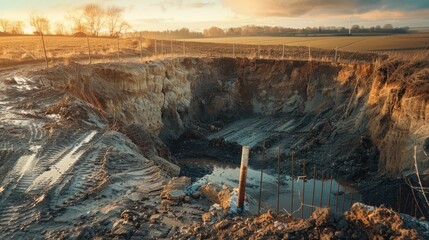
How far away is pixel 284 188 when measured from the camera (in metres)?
14.6

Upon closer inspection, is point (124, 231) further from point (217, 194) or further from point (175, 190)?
point (217, 194)

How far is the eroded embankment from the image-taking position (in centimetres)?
1508

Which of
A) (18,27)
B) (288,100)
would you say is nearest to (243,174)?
(288,100)

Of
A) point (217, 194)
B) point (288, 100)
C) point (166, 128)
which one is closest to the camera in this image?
point (217, 194)

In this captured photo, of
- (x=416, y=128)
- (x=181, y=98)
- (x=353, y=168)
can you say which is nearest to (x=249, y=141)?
(x=181, y=98)

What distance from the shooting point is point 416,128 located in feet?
45.8

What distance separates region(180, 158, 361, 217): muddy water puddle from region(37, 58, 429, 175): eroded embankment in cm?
175

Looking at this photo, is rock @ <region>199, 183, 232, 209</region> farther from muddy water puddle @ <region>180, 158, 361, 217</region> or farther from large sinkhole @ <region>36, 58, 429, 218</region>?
muddy water puddle @ <region>180, 158, 361, 217</region>

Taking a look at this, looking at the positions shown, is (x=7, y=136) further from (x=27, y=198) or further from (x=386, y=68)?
(x=386, y=68)

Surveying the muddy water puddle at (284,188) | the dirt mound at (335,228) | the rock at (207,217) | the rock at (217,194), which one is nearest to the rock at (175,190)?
the rock at (217,194)

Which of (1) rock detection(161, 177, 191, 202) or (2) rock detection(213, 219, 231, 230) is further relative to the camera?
(1) rock detection(161, 177, 191, 202)

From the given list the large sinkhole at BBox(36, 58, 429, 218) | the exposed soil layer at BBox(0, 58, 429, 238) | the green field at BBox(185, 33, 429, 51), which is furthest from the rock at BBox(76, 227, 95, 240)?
the green field at BBox(185, 33, 429, 51)

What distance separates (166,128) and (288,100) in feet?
31.4

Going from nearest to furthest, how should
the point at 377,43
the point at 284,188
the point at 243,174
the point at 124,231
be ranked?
the point at 124,231 → the point at 243,174 → the point at 284,188 → the point at 377,43
